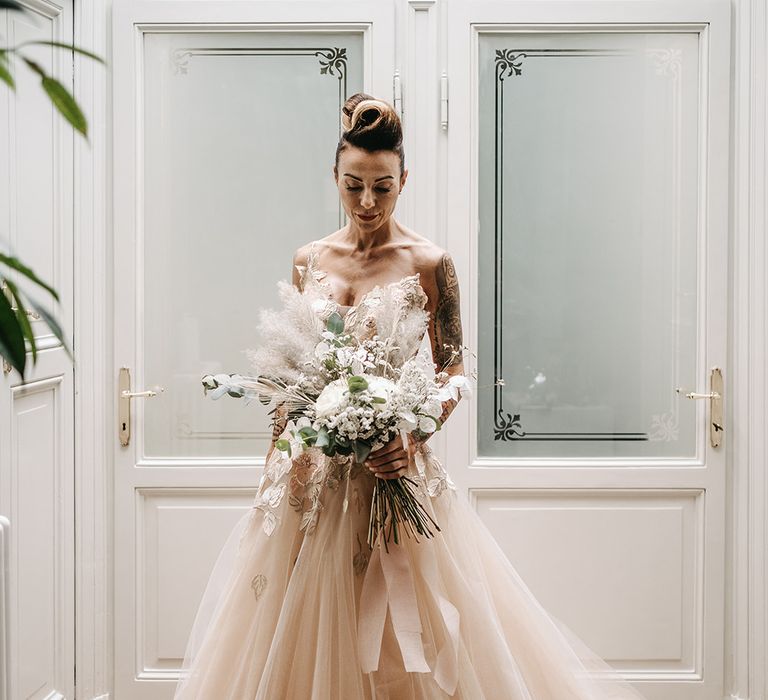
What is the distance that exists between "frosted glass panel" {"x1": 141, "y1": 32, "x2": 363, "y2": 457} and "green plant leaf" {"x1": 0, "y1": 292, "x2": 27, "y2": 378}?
2.09 metres

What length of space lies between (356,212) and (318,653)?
943 millimetres

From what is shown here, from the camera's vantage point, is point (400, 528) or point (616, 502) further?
point (616, 502)

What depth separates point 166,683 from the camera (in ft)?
9.07

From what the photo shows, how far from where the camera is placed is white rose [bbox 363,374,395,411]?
61.4 inches

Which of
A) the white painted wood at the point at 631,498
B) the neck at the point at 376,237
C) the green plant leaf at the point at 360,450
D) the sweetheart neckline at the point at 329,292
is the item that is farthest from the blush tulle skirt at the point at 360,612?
the white painted wood at the point at 631,498

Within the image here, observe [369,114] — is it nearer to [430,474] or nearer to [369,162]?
[369,162]

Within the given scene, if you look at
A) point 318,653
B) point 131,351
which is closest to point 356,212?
point 318,653

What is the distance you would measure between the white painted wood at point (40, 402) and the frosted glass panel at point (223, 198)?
279mm

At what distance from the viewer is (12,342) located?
2.29 feet

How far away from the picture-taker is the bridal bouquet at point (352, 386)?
1555 millimetres

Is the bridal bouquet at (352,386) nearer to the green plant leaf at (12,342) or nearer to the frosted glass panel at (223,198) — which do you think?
the green plant leaf at (12,342)

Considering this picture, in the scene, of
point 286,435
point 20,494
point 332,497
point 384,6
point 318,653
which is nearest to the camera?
point 318,653

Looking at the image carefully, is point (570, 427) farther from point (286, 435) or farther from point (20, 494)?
point (20, 494)

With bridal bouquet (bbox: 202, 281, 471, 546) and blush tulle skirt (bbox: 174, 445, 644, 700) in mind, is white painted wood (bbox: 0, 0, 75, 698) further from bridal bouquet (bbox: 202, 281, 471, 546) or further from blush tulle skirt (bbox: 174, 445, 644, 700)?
bridal bouquet (bbox: 202, 281, 471, 546)
